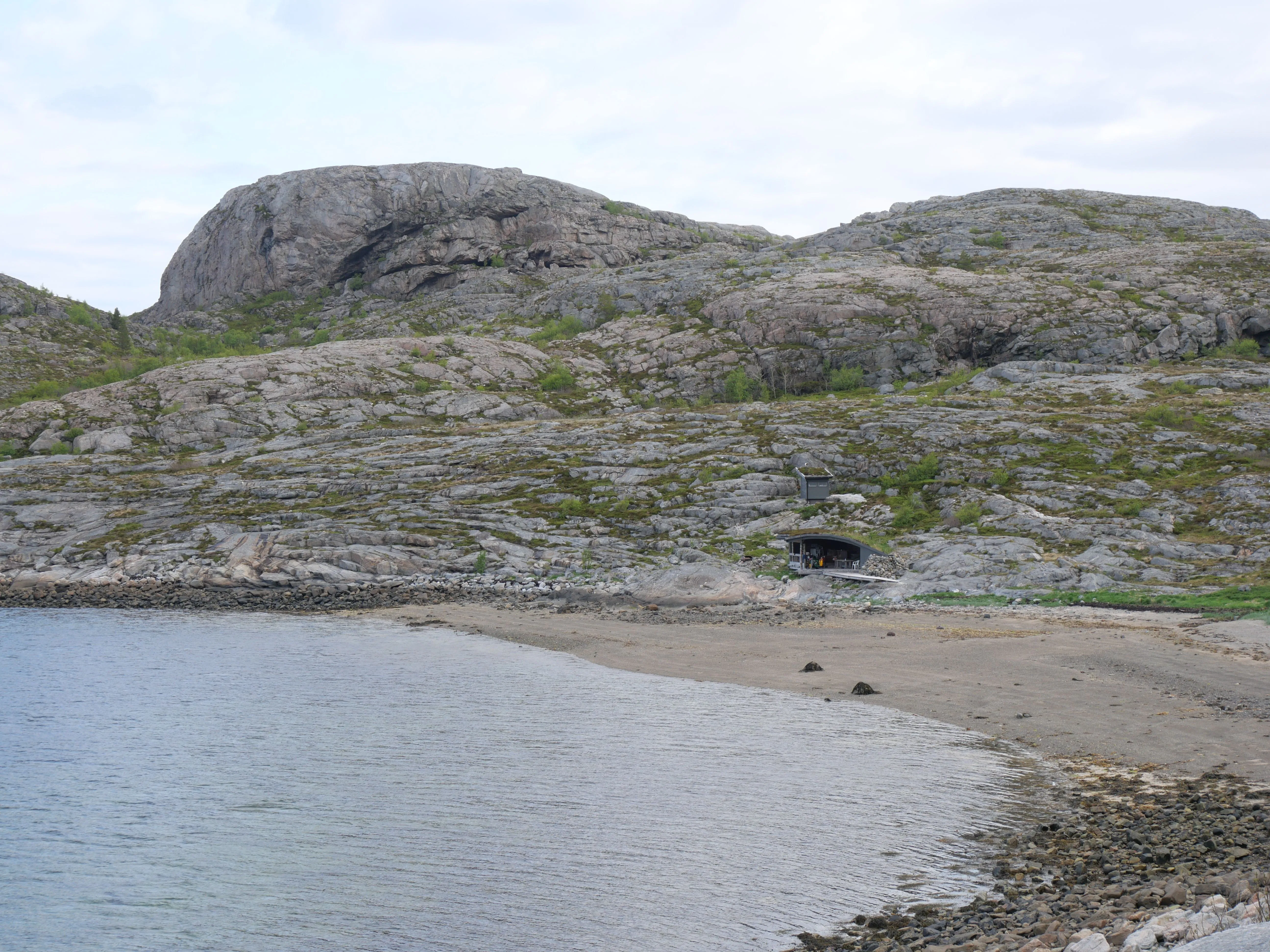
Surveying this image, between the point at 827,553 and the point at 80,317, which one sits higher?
the point at 80,317

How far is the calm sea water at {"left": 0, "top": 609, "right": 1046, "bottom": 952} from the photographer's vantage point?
14.9 m

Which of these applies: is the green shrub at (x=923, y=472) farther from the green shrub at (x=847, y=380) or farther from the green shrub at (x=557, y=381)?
the green shrub at (x=557, y=381)

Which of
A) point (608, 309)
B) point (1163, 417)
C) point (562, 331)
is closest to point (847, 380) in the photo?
point (1163, 417)

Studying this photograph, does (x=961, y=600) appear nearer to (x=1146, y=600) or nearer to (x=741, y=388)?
(x=1146, y=600)

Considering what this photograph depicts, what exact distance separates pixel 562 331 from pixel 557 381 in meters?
26.0

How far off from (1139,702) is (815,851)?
47.9 ft

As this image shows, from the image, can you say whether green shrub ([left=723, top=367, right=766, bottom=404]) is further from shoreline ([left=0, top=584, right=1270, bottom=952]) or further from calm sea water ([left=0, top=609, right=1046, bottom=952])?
calm sea water ([left=0, top=609, right=1046, bottom=952])

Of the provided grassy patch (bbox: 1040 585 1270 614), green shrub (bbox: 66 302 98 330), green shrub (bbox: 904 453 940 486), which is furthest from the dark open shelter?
green shrub (bbox: 66 302 98 330)

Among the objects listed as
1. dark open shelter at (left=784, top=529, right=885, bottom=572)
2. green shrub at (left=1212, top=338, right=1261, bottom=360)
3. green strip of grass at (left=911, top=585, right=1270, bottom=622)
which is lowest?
green strip of grass at (left=911, top=585, right=1270, bottom=622)

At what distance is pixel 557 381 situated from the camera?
116 metres

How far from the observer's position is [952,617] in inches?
1689

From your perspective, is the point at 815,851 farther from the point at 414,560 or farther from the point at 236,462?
the point at 236,462

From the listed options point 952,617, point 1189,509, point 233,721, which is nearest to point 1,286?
point 233,721

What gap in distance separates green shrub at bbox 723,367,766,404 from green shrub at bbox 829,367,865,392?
924 centimetres
